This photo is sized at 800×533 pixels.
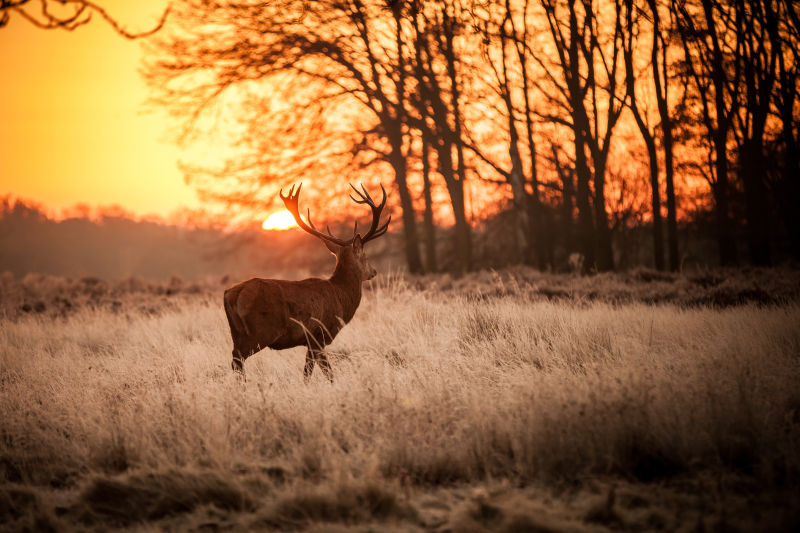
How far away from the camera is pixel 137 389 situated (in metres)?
6.03

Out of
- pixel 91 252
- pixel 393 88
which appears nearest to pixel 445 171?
pixel 393 88

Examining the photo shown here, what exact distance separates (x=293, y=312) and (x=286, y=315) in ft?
0.38

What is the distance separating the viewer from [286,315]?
19.2 feet

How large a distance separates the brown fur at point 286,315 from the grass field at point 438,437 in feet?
1.19

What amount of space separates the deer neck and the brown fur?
0.02 meters

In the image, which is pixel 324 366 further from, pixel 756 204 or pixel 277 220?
pixel 756 204

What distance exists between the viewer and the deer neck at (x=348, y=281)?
6.86 m

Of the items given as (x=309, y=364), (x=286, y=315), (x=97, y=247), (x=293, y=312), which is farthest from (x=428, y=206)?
(x=97, y=247)

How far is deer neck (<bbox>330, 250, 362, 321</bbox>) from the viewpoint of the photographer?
6.86 m

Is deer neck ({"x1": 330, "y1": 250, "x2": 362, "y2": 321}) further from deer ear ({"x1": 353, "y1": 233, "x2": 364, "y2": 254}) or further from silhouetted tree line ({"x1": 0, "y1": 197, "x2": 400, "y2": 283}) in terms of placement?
silhouetted tree line ({"x1": 0, "y1": 197, "x2": 400, "y2": 283})

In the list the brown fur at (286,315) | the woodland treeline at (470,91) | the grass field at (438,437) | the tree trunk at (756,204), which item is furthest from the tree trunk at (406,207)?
the brown fur at (286,315)

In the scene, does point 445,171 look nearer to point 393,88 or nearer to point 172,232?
point 393,88

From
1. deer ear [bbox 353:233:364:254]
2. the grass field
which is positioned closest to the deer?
deer ear [bbox 353:233:364:254]

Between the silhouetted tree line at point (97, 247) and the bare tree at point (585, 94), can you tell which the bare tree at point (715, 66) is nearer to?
the bare tree at point (585, 94)
